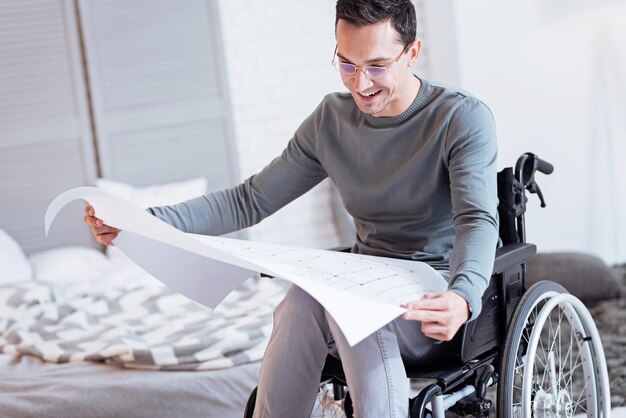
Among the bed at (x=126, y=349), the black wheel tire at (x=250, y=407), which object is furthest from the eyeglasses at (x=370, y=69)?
the bed at (x=126, y=349)

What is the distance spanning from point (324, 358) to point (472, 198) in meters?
0.41

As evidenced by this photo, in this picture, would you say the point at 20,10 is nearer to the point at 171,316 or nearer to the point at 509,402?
the point at 171,316

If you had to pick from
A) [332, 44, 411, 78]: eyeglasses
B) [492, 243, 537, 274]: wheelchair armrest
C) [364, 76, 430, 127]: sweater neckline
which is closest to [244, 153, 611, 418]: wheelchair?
[492, 243, 537, 274]: wheelchair armrest

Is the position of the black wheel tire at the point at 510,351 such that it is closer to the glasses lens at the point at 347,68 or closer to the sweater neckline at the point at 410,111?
the sweater neckline at the point at 410,111

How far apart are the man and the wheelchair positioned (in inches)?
2.3

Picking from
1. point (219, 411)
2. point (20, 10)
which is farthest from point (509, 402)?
point (20, 10)

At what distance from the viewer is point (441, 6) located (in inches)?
176

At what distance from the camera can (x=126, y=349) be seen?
8.44 feet

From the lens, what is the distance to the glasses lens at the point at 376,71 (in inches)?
70.2

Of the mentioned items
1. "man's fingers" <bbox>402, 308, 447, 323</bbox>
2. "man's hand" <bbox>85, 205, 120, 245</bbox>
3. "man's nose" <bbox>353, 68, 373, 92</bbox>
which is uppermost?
"man's nose" <bbox>353, 68, 373, 92</bbox>

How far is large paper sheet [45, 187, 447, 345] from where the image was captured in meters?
1.50

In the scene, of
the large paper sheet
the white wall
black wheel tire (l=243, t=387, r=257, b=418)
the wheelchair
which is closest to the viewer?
the large paper sheet

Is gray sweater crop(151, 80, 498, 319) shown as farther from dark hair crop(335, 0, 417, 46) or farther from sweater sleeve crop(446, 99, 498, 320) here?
dark hair crop(335, 0, 417, 46)

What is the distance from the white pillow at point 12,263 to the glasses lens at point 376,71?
2302mm
